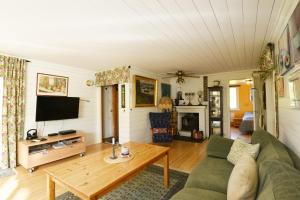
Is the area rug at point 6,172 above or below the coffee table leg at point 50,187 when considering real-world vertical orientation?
below

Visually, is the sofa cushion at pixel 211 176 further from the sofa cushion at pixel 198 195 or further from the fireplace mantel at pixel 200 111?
the fireplace mantel at pixel 200 111

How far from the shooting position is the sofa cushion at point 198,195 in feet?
4.71

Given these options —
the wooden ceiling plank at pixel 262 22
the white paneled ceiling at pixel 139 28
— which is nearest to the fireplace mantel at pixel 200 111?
the white paneled ceiling at pixel 139 28

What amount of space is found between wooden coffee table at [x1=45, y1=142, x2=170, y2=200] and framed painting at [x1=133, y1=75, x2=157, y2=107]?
2429 millimetres

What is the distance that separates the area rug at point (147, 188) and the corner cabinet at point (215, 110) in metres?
3.26

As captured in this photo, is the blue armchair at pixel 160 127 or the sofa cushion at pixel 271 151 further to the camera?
the blue armchair at pixel 160 127

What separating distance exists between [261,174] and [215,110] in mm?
4623

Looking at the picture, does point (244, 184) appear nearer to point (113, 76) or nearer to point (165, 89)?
point (113, 76)

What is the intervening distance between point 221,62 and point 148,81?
212 centimetres

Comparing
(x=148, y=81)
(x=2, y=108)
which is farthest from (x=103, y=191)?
(x=148, y=81)

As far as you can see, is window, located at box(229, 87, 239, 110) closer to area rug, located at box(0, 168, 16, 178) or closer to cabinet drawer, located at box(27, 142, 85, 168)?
cabinet drawer, located at box(27, 142, 85, 168)

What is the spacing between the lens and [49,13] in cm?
185

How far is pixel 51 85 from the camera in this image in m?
3.99

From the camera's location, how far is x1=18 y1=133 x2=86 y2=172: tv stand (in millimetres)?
3105
